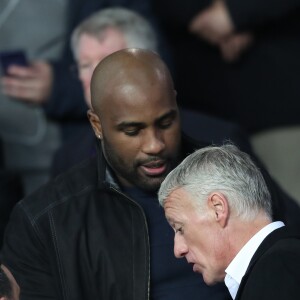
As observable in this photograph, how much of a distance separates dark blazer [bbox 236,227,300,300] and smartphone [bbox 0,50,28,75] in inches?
75.0

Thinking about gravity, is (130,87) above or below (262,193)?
above

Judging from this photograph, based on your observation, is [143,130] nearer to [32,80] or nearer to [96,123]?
[96,123]

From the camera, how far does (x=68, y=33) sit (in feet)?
14.3

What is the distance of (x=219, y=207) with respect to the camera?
2707 millimetres

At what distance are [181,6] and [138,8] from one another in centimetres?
24

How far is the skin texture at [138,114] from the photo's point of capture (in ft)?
9.86

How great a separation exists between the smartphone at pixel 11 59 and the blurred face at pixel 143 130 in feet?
4.00

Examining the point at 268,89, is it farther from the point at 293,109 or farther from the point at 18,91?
the point at 18,91

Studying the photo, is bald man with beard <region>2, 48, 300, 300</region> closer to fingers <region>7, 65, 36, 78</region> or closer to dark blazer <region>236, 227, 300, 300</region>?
dark blazer <region>236, 227, 300, 300</region>

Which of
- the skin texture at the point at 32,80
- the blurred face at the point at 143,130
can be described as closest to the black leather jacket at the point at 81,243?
the blurred face at the point at 143,130

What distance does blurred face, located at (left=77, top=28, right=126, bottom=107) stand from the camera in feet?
12.8

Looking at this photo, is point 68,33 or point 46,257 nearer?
point 46,257

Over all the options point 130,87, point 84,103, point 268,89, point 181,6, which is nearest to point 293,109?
point 268,89

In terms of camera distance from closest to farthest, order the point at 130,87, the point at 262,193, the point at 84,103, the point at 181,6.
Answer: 1. the point at 262,193
2. the point at 130,87
3. the point at 84,103
4. the point at 181,6
